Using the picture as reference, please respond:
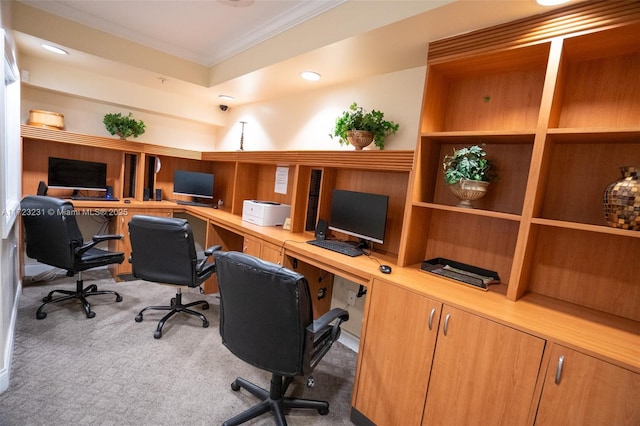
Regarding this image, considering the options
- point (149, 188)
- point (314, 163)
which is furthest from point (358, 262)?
point (149, 188)

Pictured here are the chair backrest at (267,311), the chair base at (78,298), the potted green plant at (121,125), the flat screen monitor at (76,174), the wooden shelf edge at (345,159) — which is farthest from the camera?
the potted green plant at (121,125)

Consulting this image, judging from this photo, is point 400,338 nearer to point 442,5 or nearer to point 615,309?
point 615,309

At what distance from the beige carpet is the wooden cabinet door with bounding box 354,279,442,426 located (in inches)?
11.5

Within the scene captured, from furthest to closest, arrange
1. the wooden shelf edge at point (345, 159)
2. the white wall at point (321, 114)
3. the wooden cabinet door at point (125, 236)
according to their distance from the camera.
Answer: the wooden cabinet door at point (125, 236)
the white wall at point (321, 114)
the wooden shelf edge at point (345, 159)

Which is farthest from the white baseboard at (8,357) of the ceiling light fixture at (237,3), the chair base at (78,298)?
the ceiling light fixture at (237,3)

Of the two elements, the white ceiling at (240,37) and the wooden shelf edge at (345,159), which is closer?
the white ceiling at (240,37)

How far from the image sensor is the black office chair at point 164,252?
92.3 inches

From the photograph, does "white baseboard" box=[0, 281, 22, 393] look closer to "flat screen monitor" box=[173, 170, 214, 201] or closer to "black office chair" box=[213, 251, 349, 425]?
"black office chair" box=[213, 251, 349, 425]

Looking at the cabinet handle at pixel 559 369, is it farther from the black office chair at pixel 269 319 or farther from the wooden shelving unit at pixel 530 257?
the black office chair at pixel 269 319

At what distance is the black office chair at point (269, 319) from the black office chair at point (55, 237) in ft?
5.68

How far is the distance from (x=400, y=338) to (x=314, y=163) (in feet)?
4.91

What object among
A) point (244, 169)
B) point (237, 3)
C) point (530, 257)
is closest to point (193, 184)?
point (244, 169)

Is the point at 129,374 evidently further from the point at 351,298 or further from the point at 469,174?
the point at 469,174

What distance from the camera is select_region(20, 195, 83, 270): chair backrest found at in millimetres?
2375
